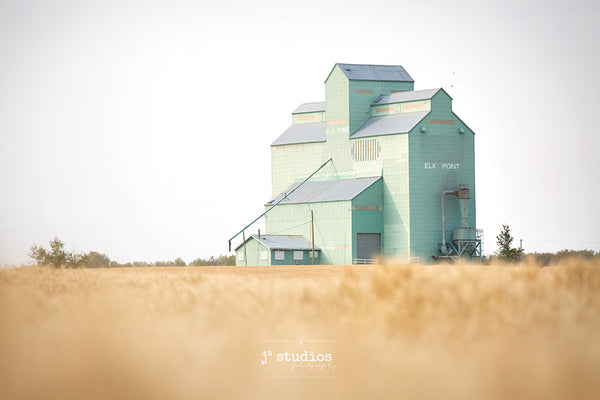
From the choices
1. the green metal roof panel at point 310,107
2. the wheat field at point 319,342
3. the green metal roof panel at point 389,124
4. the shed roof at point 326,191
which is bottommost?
the wheat field at point 319,342

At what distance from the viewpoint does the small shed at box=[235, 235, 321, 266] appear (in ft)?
249

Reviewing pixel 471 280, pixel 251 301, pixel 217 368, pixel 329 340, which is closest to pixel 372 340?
pixel 329 340

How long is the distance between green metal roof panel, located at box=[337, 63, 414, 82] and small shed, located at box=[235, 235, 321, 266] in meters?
15.6

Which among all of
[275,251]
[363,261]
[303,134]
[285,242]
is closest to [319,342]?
[363,261]

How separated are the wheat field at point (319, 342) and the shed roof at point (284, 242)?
201ft

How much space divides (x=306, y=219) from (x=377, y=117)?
436 inches

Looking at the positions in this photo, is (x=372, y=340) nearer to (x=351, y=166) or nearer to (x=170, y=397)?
(x=170, y=397)

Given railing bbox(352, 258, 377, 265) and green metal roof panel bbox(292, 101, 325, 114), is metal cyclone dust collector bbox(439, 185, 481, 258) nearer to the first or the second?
railing bbox(352, 258, 377, 265)

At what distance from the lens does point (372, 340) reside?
10.4m

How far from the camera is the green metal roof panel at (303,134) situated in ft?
280

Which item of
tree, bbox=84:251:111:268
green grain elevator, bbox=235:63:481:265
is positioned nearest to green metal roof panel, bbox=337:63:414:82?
green grain elevator, bbox=235:63:481:265

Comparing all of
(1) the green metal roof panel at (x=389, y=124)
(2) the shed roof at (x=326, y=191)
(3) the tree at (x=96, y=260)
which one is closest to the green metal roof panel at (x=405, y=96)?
(1) the green metal roof panel at (x=389, y=124)

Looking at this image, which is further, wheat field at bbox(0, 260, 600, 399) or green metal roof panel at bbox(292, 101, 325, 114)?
green metal roof panel at bbox(292, 101, 325, 114)

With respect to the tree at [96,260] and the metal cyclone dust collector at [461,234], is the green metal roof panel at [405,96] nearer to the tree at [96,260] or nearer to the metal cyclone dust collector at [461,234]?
the metal cyclone dust collector at [461,234]
